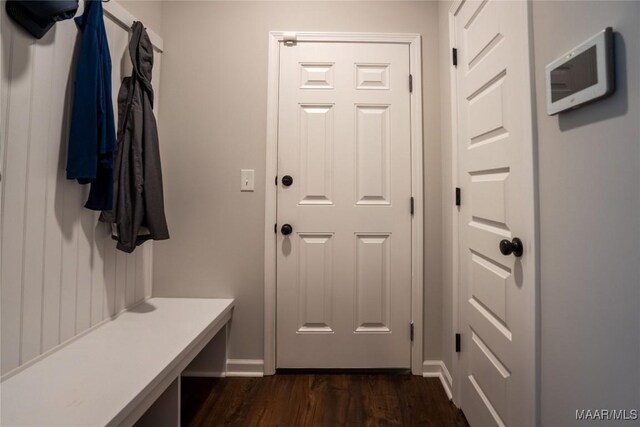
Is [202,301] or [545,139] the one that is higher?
[545,139]

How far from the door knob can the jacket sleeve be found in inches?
60.9

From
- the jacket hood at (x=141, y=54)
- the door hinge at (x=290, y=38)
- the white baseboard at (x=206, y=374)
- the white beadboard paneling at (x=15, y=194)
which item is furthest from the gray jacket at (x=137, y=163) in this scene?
the white baseboard at (x=206, y=374)

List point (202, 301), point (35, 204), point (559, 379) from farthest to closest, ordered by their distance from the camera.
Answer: point (202, 301)
point (35, 204)
point (559, 379)

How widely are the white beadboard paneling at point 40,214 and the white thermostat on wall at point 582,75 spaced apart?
1695mm

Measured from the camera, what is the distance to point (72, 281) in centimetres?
119

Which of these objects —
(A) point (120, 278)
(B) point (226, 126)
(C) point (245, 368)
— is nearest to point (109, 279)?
(A) point (120, 278)

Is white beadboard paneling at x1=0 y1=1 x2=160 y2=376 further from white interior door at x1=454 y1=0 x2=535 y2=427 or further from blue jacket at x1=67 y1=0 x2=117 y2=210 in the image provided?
white interior door at x1=454 y1=0 x2=535 y2=427

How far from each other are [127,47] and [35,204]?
3.17 feet

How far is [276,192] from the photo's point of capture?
1.72m

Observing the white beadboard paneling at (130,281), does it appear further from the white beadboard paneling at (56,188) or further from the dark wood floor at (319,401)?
the dark wood floor at (319,401)

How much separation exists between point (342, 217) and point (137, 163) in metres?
1.13

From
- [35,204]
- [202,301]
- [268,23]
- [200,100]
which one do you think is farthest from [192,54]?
[202,301]

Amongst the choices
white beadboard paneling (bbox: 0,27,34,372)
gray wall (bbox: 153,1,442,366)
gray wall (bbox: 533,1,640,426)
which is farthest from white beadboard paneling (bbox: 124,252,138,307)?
gray wall (bbox: 533,1,640,426)

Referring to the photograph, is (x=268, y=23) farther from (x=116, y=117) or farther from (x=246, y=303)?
(x=246, y=303)
